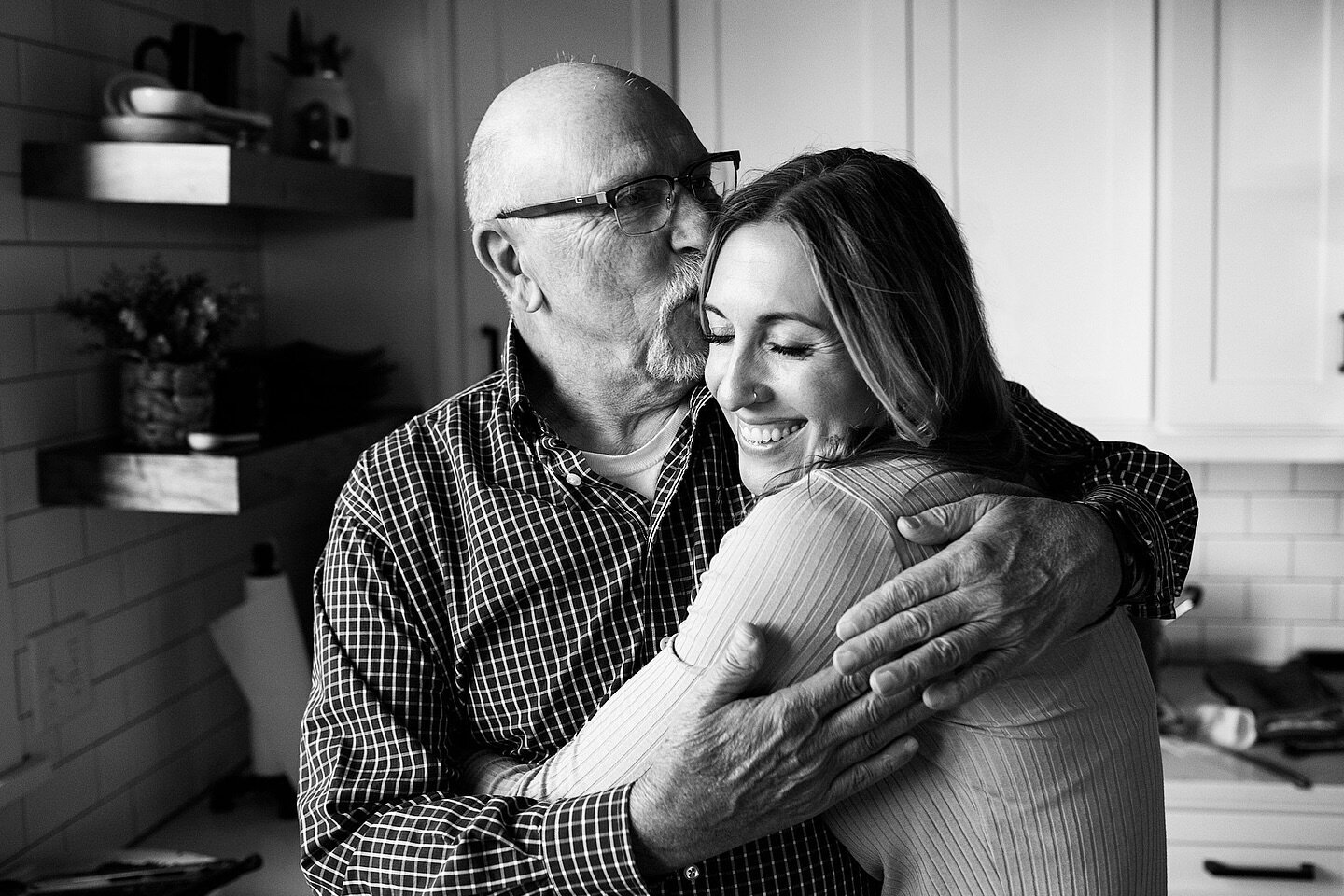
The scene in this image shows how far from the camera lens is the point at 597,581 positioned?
1341mm

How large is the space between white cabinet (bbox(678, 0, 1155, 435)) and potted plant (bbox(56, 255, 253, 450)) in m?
1.05

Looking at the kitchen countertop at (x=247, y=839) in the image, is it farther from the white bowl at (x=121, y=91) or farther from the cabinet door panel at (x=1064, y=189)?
the cabinet door panel at (x=1064, y=189)

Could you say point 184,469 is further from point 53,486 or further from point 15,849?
point 15,849

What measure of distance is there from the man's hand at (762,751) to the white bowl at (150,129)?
138cm

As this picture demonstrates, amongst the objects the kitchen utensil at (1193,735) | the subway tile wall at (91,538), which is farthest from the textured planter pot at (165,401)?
the kitchen utensil at (1193,735)

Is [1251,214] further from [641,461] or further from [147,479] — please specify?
[147,479]

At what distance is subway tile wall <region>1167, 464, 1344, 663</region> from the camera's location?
9.14 feet

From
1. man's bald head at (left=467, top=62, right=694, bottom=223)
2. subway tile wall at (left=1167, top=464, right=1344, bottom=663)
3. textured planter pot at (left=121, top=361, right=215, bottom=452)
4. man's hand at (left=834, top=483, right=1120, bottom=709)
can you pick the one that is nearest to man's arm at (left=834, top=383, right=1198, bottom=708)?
man's hand at (left=834, top=483, right=1120, bottom=709)

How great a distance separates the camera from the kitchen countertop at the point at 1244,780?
226cm

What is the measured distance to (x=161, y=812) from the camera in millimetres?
2305

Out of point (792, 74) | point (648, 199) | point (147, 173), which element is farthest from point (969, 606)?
point (792, 74)

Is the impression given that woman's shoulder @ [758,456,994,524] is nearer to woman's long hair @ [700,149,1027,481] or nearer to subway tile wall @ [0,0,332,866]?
woman's long hair @ [700,149,1027,481]

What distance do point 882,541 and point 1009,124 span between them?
167cm

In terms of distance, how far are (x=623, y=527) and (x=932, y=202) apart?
1.56ft
